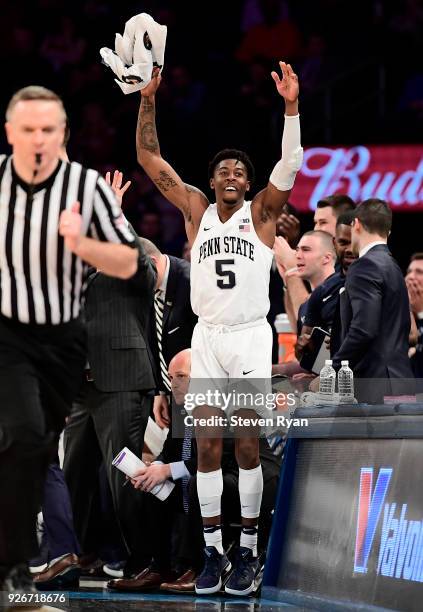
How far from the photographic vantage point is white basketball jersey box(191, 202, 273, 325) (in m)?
5.01

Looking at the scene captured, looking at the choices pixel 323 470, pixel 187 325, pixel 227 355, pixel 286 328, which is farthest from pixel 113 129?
pixel 323 470

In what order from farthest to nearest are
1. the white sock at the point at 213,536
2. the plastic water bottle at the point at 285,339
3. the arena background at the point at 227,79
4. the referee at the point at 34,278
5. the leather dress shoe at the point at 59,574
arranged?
1. the arena background at the point at 227,79
2. the plastic water bottle at the point at 285,339
3. the white sock at the point at 213,536
4. the leather dress shoe at the point at 59,574
5. the referee at the point at 34,278

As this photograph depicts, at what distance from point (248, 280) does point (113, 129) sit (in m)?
6.05

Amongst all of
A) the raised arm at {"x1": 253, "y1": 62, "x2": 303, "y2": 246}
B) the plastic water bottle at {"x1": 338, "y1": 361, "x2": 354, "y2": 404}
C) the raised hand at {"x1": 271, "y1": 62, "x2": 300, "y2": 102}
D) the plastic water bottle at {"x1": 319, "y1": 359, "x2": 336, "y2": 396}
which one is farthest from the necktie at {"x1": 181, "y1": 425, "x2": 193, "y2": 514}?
the raised hand at {"x1": 271, "y1": 62, "x2": 300, "y2": 102}

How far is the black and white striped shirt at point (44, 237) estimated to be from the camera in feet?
11.3

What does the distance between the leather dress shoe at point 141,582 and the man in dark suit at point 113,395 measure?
75 mm

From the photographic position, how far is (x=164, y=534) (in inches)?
204

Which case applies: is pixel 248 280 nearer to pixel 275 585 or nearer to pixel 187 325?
pixel 187 325

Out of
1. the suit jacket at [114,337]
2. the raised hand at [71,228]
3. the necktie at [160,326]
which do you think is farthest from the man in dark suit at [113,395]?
the raised hand at [71,228]

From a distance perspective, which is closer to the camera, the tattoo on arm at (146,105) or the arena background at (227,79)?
the tattoo on arm at (146,105)

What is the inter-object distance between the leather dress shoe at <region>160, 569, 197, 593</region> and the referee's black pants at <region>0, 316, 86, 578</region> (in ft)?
4.71

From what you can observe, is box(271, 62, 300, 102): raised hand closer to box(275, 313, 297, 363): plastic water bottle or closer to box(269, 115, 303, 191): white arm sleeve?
box(269, 115, 303, 191): white arm sleeve

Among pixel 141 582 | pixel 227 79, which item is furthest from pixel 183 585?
pixel 227 79

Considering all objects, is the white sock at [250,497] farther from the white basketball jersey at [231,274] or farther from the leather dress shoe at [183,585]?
the white basketball jersey at [231,274]
